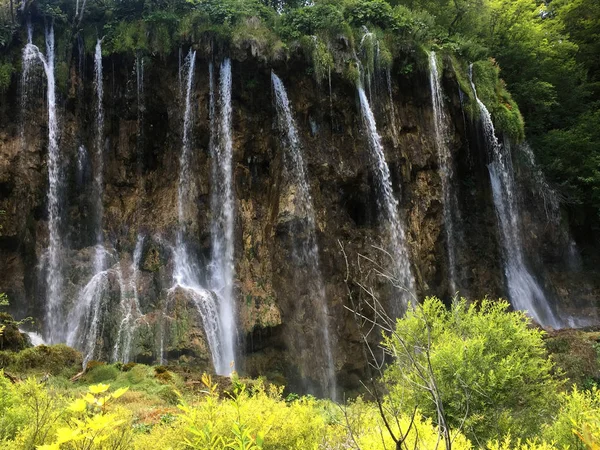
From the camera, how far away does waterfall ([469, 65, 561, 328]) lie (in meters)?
20.4

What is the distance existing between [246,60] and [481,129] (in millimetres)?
10815

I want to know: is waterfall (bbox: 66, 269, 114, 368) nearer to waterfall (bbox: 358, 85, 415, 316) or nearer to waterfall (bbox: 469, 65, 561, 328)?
waterfall (bbox: 358, 85, 415, 316)

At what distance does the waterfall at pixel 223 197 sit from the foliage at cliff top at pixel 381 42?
1.72 meters

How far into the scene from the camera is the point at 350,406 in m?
8.20

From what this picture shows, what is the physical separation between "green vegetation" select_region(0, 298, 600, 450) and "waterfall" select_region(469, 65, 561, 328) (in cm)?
735

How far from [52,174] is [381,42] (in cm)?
1368

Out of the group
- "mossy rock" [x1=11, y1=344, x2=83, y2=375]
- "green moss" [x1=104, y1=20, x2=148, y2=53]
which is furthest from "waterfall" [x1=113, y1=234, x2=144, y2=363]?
"green moss" [x1=104, y1=20, x2=148, y2=53]

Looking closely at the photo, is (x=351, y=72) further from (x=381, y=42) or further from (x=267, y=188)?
(x=267, y=188)

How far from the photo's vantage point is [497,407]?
21.7ft

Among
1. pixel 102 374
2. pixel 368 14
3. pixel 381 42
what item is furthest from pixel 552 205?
pixel 102 374

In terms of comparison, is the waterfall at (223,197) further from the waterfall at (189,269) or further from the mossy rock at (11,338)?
the mossy rock at (11,338)

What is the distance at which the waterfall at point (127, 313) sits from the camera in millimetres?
13326

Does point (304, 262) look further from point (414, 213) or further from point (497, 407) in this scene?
point (497, 407)

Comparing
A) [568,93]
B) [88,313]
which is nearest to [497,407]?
[88,313]
